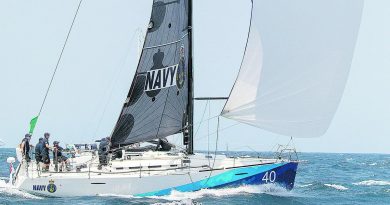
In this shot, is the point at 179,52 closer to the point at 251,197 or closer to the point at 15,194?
the point at 251,197

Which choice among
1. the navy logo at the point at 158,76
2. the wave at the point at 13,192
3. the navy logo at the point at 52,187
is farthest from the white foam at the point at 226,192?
the wave at the point at 13,192

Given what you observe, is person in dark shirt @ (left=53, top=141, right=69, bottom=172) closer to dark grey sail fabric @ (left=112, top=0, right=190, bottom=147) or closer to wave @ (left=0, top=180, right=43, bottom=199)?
wave @ (left=0, top=180, right=43, bottom=199)

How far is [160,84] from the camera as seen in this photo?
24062mm

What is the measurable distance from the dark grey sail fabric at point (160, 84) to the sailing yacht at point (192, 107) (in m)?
0.03

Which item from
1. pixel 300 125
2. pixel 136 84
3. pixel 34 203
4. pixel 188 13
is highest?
pixel 188 13

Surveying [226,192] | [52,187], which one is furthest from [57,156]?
[226,192]

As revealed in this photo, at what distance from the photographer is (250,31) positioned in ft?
70.6

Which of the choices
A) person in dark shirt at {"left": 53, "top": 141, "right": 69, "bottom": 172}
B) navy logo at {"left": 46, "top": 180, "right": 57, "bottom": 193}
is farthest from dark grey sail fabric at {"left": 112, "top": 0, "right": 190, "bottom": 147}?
navy logo at {"left": 46, "top": 180, "right": 57, "bottom": 193}

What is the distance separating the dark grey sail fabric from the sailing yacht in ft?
0.11

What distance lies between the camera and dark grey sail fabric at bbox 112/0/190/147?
78.2 feet

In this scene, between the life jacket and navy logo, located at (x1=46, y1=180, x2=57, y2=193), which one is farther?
the life jacket

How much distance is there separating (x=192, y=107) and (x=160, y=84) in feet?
4.74

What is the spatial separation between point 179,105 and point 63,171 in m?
4.59

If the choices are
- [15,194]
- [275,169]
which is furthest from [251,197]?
[15,194]
